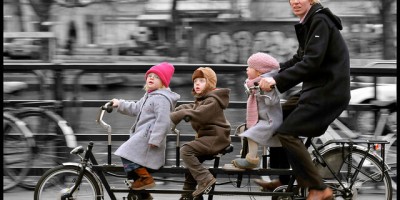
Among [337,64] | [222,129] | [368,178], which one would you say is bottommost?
[368,178]

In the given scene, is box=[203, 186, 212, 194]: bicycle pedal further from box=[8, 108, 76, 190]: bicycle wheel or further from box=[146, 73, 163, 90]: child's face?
box=[8, 108, 76, 190]: bicycle wheel

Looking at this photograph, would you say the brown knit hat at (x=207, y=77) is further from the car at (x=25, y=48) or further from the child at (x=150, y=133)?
the car at (x=25, y=48)

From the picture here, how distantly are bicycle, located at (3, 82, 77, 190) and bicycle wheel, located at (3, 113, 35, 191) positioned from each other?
1.9 inches

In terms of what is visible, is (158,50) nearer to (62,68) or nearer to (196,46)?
(196,46)

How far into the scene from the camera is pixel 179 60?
9055 millimetres

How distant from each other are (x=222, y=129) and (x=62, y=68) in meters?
2.31

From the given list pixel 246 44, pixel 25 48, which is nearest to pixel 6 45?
pixel 25 48

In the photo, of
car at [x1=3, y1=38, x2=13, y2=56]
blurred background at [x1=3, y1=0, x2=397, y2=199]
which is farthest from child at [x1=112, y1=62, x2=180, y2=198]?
car at [x1=3, y1=38, x2=13, y2=56]

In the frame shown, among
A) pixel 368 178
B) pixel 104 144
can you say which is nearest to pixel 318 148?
pixel 368 178

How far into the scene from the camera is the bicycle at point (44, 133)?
26.9ft

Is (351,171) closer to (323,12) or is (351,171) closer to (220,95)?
(220,95)

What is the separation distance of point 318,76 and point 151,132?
130cm

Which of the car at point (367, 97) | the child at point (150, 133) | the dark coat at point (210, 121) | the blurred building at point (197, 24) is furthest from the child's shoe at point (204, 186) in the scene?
the blurred building at point (197, 24)

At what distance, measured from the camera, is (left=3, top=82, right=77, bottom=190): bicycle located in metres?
8.20
